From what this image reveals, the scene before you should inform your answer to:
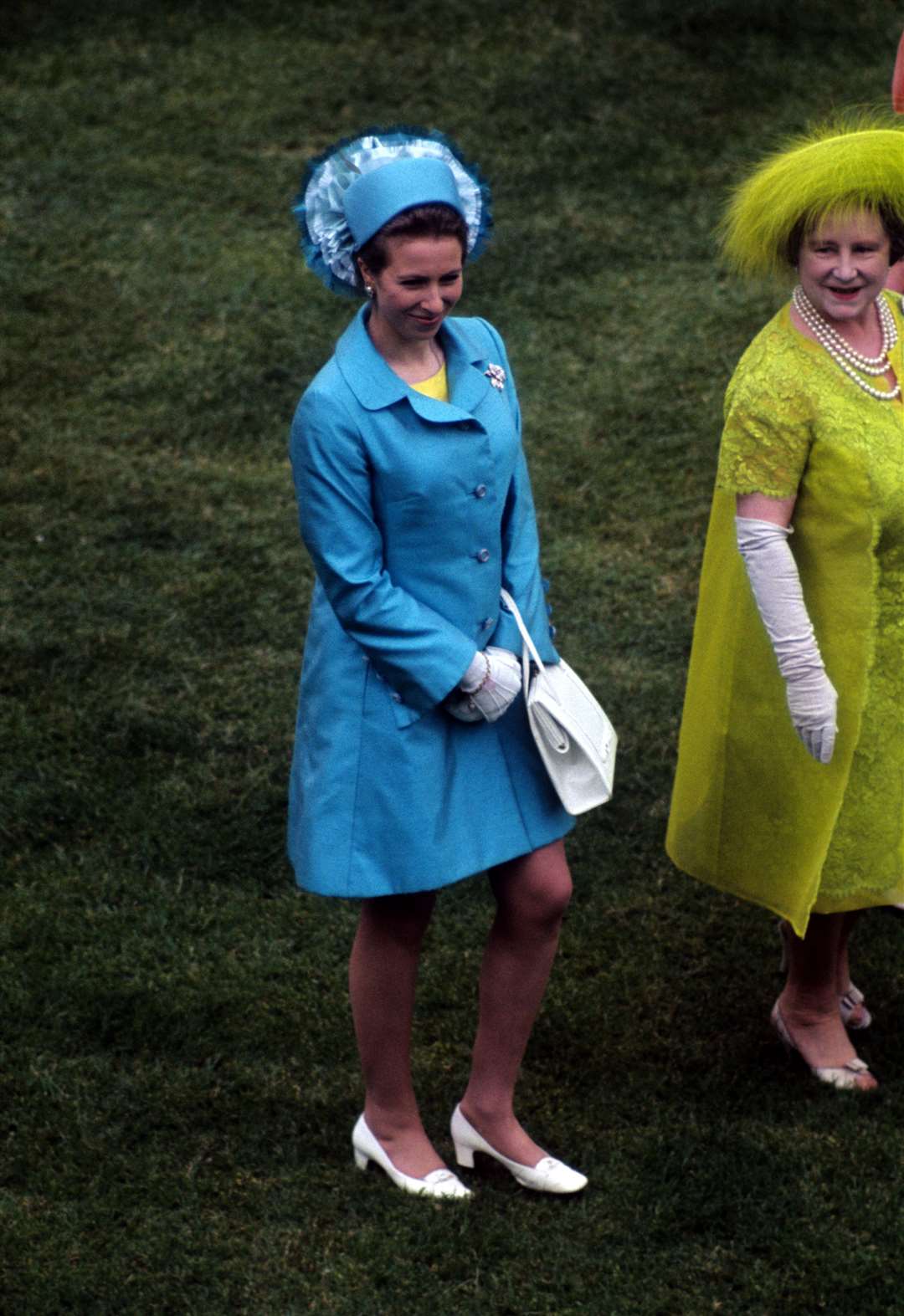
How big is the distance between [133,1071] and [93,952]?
44 cm

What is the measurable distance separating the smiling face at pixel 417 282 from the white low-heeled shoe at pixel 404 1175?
1.51m

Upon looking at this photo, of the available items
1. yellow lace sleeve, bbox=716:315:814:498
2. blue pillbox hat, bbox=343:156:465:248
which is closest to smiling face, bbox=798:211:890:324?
yellow lace sleeve, bbox=716:315:814:498

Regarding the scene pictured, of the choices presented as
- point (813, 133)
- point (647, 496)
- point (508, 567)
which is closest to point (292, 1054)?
point (508, 567)

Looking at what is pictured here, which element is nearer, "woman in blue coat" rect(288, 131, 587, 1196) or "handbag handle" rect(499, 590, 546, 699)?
"woman in blue coat" rect(288, 131, 587, 1196)

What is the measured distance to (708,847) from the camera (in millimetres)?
3561

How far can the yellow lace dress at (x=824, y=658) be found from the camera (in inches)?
123

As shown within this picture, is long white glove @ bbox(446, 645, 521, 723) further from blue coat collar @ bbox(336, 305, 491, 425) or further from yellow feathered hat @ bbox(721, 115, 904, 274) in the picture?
yellow feathered hat @ bbox(721, 115, 904, 274)

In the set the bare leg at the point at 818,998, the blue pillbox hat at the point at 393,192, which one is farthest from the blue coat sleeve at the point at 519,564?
the bare leg at the point at 818,998

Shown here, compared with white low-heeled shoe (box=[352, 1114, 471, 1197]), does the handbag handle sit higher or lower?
higher

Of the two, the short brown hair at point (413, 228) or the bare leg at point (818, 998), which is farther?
the bare leg at point (818, 998)

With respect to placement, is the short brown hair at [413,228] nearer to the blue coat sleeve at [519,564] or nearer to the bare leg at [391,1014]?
the blue coat sleeve at [519,564]

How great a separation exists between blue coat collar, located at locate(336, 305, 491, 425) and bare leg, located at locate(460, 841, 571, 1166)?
797 millimetres

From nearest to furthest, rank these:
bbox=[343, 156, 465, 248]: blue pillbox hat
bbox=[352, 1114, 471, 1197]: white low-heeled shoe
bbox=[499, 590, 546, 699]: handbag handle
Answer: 1. bbox=[343, 156, 465, 248]: blue pillbox hat
2. bbox=[499, 590, 546, 699]: handbag handle
3. bbox=[352, 1114, 471, 1197]: white low-heeled shoe

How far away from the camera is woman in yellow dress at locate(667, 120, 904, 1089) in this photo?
10.2 feet
